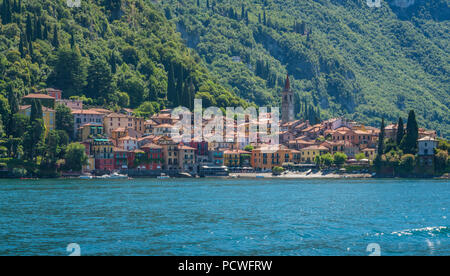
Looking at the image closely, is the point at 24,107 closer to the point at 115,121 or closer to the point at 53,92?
the point at 53,92

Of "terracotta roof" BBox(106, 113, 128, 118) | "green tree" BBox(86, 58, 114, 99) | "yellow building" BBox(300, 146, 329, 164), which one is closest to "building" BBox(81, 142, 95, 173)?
"terracotta roof" BBox(106, 113, 128, 118)

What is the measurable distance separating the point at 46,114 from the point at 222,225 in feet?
250

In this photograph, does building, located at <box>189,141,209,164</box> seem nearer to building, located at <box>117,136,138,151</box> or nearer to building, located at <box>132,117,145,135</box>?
building, located at <box>117,136,138,151</box>

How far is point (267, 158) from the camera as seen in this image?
116 metres

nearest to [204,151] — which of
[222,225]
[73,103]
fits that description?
[73,103]

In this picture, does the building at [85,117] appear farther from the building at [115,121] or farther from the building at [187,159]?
the building at [187,159]

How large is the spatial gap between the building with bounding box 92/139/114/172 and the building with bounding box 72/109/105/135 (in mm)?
8775

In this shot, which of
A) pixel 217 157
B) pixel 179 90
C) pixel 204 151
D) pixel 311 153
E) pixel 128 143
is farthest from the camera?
pixel 179 90

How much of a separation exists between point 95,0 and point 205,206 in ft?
431

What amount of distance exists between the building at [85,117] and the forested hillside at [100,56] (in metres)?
9.59

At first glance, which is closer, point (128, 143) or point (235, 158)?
point (128, 143)

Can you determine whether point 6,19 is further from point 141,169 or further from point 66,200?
point 66,200

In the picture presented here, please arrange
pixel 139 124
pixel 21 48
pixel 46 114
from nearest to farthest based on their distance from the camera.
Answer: pixel 46 114, pixel 139 124, pixel 21 48
